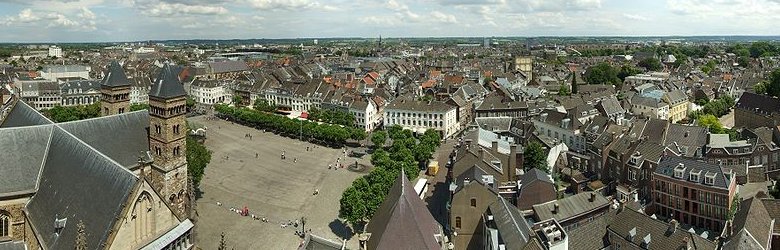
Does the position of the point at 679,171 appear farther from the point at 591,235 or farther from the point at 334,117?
the point at 334,117

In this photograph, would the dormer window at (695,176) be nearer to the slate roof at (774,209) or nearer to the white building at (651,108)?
the slate roof at (774,209)

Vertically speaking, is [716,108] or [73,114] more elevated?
[716,108]

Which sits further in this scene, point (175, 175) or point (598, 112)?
point (598, 112)

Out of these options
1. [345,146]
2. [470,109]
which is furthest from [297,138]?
[470,109]

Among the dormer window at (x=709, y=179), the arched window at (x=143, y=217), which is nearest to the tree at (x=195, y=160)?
the arched window at (x=143, y=217)

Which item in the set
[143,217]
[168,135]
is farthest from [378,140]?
[143,217]

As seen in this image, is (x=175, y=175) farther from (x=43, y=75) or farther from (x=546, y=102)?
(x=43, y=75)

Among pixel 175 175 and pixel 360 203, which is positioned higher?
pixel 175 175
